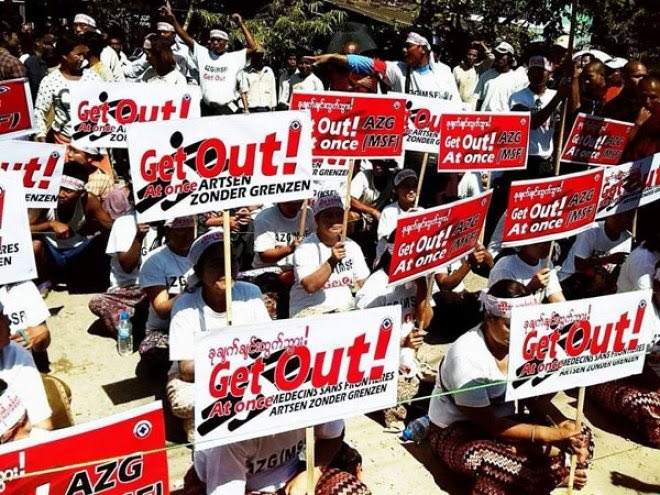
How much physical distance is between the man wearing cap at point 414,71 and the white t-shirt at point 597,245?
2227mm

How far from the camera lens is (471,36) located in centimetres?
1408

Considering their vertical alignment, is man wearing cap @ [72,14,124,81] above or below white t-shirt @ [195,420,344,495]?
above

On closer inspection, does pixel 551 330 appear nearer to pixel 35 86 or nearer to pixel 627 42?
pixel 35 86

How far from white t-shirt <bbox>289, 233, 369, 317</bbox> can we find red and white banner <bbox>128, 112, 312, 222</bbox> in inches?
42.4

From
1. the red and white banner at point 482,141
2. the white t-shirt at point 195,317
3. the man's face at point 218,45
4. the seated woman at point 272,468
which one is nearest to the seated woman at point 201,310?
the white t-shirt at point 195,317

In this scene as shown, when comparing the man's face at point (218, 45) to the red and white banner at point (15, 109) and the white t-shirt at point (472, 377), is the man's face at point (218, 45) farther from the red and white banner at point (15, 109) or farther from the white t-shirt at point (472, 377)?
the white t-shirt at point (472, 377)

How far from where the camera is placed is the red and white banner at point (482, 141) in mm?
6141

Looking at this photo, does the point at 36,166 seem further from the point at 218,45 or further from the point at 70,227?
the point at 218,45

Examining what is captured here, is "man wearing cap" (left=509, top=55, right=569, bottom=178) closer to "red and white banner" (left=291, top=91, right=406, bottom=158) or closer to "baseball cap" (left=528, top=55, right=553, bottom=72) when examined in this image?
"baseball cap" (left=528, top=55, right=553, bottom=72)

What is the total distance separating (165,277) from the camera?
534cm

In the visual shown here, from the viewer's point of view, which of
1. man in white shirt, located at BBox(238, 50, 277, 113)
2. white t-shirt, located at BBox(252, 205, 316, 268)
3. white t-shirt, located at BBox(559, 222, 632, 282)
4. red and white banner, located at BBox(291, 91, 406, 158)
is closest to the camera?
red and white banner, located at BBox(291, 91, 406, 158)

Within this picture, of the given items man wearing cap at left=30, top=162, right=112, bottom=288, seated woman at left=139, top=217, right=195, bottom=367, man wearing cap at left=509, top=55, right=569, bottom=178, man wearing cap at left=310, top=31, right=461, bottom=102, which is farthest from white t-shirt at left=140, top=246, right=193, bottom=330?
man wearing cap at left=509, top=55, right=569, bottom=178

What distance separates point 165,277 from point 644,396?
3631 mm

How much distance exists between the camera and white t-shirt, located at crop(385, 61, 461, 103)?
25.2 feet
